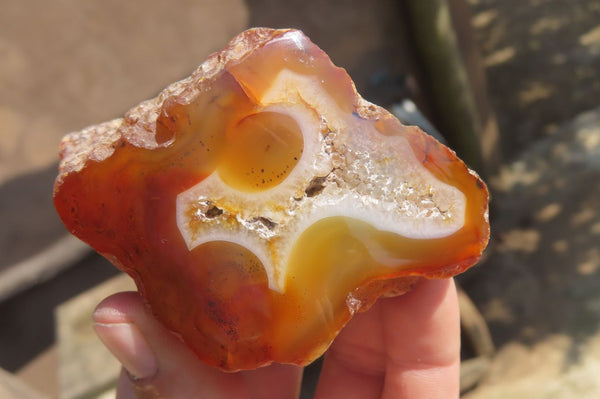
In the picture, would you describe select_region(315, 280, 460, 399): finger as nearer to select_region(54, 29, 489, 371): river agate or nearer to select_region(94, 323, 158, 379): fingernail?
select_region(54, 29, 489, 371): river agate

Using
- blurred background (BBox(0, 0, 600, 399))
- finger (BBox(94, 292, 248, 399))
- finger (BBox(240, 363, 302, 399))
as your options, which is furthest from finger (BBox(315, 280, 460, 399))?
blurred background (BBox(0, 0, 600, 399))

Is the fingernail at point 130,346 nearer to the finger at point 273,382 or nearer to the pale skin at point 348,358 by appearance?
the pale skin at point 348,358

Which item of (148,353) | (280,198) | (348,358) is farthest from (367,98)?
(148,353)

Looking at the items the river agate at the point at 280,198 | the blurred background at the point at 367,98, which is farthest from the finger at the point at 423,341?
the blurred background at the point at 367,98

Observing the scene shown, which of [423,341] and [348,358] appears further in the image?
[348,358]

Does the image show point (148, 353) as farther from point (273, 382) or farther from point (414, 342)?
point (414, 342)

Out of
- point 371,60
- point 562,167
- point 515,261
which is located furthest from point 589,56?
point 371,60

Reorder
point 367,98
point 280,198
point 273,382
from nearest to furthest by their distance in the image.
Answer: point 280,198 → point 273,382 → point 367,98
